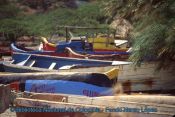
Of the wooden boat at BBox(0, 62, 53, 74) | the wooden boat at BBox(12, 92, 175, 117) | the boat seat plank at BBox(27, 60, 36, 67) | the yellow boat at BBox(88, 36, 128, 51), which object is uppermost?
the wooden boat at BBox(12, 92, 175, 117)

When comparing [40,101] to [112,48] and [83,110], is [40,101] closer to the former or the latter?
[83,110]

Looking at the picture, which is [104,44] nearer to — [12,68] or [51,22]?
[12,68]

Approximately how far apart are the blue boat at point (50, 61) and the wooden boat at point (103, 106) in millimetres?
4402

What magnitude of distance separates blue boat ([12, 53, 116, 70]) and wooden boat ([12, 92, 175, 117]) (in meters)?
4.40

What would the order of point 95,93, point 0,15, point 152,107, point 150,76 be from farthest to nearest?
point 0,15, point 150,76, point 95,93, point 152,107

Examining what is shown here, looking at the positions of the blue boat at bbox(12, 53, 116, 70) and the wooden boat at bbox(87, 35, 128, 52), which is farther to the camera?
the wooden boat at bbox(87, 35, 128, 52)

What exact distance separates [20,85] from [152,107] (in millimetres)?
3390

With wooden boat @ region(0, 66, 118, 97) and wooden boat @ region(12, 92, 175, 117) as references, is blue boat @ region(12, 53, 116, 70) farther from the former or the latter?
wooden boat @ region(12, 92, 175, 117)

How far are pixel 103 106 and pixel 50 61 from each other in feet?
19.0

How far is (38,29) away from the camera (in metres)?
26.4

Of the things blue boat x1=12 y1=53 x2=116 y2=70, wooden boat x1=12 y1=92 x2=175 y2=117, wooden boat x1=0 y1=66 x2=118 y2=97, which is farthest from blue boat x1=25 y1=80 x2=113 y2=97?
blue boat x1=12 y1=53 x2=116 y2=70

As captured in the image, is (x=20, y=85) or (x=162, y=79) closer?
(x=20, y=85)

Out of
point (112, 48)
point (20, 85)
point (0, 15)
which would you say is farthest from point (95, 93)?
point (0, 15)

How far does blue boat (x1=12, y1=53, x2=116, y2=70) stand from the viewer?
36.1 ft
